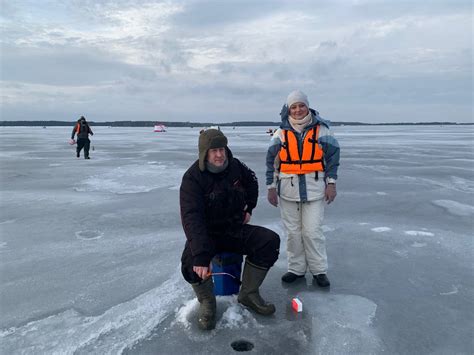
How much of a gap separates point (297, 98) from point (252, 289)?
1.76 m

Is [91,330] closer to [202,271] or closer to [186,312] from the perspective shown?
[186,312]

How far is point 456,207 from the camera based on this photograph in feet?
21.8

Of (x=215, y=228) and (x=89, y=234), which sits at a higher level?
(x=215, y=228)

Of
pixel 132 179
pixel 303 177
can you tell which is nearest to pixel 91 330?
pixel 303 177

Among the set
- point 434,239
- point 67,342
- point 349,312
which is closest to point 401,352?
point 349,312

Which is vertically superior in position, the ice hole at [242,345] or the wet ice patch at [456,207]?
the wet ice patch at [456,207]

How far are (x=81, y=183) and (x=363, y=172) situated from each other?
290 inches

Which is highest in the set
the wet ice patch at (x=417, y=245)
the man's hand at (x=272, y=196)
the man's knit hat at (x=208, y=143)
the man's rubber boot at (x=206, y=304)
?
the man's knit hat at (x=208, y=143)

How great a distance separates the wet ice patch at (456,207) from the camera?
20.5 ft

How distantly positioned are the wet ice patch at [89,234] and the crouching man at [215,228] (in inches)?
95.0

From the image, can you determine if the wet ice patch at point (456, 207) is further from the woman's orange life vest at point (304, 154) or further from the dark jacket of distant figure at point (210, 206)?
the dark jacket of distant figure at point (210, 206)

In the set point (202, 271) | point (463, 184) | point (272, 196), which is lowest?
point (463, 184)

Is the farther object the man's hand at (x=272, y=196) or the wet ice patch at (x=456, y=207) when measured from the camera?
the wet ice patch at (x=456, y=207)

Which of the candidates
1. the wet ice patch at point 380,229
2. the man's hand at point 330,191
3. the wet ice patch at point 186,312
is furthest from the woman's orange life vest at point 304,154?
the wet ice patch at point 380,229
